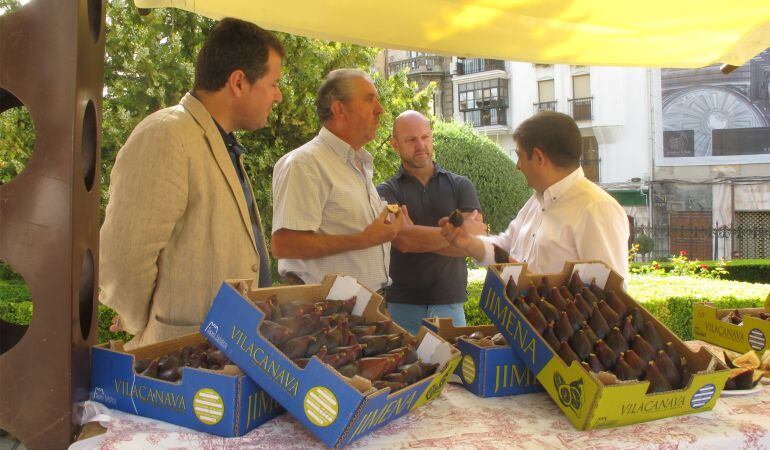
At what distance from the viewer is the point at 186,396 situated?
157cm

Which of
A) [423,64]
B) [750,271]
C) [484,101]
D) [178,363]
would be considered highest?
[423,64]

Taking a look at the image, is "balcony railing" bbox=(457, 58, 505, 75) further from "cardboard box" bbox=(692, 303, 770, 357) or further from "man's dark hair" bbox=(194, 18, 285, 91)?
"man's dark hair" bbox=(194, 18, 285, 91)

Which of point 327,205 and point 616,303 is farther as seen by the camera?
point 327,205

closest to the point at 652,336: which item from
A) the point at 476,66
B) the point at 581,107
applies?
the point at 581,107

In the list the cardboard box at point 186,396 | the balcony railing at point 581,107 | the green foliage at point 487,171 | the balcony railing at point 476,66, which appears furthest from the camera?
the balcony railing at point 476,66

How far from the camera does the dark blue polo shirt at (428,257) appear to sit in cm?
369

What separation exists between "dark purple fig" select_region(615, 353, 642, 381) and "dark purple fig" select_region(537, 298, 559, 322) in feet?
0.73

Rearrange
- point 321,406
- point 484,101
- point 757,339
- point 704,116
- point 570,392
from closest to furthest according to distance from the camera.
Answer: point 321,406 < point 570,392 < point 757,339 < point 704,116 < point 484,101

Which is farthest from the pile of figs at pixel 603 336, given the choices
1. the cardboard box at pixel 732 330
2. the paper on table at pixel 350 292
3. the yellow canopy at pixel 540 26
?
the yellow canopy at pixel 540 26

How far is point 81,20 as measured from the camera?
5.35 feet

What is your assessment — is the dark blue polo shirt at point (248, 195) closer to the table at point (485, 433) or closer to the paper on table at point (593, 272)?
the table at point (485, 433)

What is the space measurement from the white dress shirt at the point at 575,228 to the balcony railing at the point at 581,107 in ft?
105

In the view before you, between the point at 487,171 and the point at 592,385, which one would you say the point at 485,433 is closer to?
the point at 592,385

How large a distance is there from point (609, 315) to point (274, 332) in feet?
3.25
